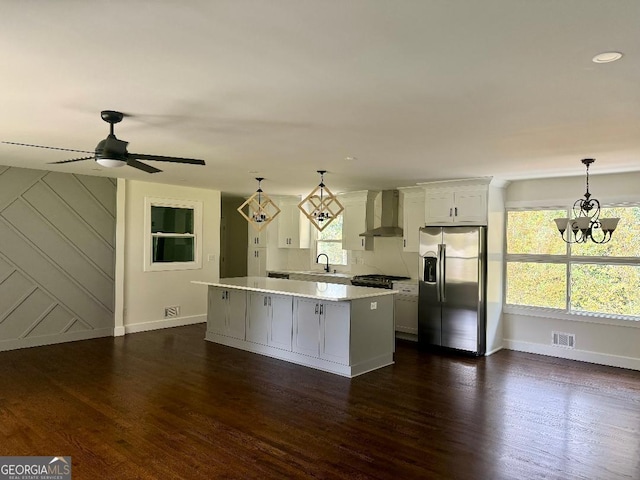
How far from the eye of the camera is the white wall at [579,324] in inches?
214

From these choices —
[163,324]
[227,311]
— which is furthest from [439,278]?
[163,324]

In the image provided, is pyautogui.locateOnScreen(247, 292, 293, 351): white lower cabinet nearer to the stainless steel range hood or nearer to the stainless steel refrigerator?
the stainless steel refrigerator

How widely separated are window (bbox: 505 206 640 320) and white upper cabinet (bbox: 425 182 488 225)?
25.0 inches

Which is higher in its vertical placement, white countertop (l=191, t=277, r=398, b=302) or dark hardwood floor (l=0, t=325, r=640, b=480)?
white countertop (l=191, t=277, r=398, b=302)

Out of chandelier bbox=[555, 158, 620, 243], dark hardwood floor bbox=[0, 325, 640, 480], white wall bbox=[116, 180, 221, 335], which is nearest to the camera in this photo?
dark hardwood floor bbox=[0, 325, 640, 480]

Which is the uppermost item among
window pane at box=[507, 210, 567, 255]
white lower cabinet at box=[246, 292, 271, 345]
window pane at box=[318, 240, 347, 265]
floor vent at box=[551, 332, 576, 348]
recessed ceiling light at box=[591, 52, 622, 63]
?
recessed ceiling light at box=[591, 52, 622, 63]

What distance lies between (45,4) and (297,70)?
1.12 metres

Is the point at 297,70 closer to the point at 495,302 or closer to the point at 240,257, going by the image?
→ the point at 495,302

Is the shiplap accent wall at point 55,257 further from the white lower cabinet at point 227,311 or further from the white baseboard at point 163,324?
the white lower cabinet at point 227,311

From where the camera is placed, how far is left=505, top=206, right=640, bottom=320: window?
5488 millimetres

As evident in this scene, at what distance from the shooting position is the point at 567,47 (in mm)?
1991

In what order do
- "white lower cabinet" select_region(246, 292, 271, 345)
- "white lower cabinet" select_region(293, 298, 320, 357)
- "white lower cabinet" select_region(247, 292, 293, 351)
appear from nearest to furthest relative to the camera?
"white lower cabinet" select_region(293, 298, 320, 357) → "white lower cabinet" select_region(247, 292, 293, 351) → "white lower cabinet" select_region(246, 292, 271, 345)

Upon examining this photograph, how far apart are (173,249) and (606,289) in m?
6.48

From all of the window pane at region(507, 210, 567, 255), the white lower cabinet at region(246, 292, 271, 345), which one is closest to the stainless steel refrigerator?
the window pane at region(507, 210, 567, 255)
